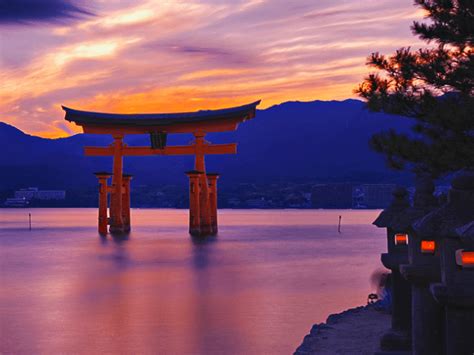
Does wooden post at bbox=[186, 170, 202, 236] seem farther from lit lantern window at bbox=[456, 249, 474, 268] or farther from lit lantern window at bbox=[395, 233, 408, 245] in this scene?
Result: lit lantern window at bbox=[456, 249, 474, 268]

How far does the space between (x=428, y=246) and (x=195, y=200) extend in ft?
103

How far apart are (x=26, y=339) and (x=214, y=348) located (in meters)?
3.58

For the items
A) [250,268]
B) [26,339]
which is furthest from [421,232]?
[250,268]

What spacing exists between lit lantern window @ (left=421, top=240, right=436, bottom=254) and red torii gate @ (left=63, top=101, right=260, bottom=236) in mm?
28313

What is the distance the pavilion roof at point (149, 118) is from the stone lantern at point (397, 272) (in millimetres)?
26533

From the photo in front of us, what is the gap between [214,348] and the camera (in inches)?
458

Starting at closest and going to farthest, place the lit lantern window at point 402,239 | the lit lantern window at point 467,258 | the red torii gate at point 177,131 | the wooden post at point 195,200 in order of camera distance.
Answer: the lit lantern window at point 467,258 → the lit lantern window at point 402,239 → the red torii gate at point 177,131 → the wooden post at point 195,200

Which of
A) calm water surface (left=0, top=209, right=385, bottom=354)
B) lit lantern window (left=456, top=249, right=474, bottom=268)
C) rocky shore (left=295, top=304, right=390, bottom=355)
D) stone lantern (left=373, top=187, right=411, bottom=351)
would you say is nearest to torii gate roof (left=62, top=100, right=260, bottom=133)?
calm water surface (left=0, top=209, right=385, bottom=354)

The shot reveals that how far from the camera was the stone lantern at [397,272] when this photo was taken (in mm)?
7344

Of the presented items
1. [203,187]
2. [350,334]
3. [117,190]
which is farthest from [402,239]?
[117,190]

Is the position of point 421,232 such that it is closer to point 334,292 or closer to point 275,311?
point 275,311

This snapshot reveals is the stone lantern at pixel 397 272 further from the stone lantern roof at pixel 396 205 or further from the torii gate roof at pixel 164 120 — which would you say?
the torii gate roof at pixel 164 120

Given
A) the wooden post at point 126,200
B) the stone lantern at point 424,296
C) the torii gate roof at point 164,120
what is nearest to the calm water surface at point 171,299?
the wooden post at point 126,200

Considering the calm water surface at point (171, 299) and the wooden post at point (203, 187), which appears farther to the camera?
the wooden post at point (203, 187)
